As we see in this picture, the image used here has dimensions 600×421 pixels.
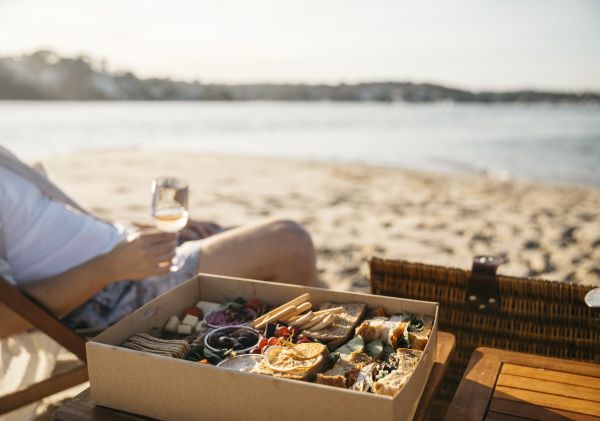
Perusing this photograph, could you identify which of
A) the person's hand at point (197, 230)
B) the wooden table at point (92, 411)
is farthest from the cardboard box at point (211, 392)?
the person's hand at point (197, 230)

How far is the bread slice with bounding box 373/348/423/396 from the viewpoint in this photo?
1080 millimetres

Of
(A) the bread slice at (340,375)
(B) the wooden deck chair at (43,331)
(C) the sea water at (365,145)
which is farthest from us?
(C) the sea water at (365,145)

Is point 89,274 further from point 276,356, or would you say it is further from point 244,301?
point 276,356

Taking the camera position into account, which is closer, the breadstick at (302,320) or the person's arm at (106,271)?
the breadstick at (302,320)

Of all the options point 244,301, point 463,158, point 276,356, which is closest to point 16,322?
point 244,301

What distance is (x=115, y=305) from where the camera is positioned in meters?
2.27

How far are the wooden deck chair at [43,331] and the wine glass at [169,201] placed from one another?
0.46m

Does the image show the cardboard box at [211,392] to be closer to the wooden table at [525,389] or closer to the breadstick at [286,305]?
the wooden table at [525,389]

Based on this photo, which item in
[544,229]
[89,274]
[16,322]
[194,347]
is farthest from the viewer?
[544,229]

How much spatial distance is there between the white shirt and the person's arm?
0.14m

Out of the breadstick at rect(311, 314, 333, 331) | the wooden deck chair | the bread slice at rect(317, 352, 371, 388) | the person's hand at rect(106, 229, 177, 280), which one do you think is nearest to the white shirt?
the person's hand at rect(106, 229, 177, 280)

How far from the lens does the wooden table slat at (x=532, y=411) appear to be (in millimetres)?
1271

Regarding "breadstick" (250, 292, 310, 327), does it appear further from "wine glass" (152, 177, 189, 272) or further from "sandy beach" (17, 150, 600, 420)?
"sandy beach" (17, 150, 600, 420)

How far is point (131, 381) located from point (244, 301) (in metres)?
0.48
